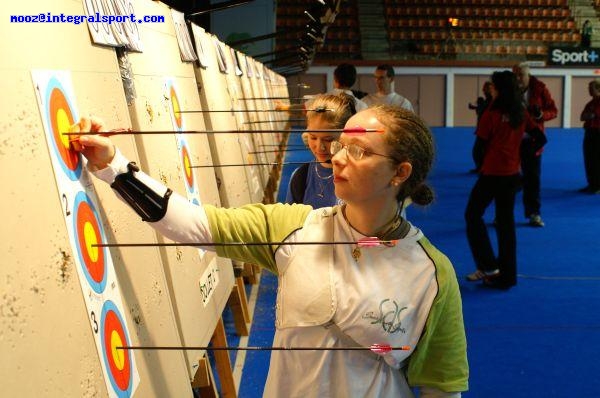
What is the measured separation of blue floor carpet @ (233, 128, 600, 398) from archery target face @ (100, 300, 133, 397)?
0.76 m

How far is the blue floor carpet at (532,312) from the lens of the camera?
2908mm

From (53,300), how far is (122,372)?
0.28 m

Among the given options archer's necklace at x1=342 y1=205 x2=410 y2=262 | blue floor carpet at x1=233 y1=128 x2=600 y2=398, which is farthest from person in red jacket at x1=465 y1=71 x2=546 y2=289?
archer's necklace at x1=342 y1=205 x2=410 y2=262

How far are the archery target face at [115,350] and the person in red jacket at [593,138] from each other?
7167 mm

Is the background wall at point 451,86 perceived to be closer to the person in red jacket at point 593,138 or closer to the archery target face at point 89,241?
the person in red jacket at point 593,138

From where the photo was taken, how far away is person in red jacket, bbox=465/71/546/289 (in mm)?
4035

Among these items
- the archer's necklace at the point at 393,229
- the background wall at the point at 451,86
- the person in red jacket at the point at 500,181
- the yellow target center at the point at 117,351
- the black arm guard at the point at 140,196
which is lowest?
the background wall at the point at 451,86

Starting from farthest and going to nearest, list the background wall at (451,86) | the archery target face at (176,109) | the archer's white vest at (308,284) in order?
the background wall at (451,86), the archery target face at (176,109), the archer's white vest at (308,284)

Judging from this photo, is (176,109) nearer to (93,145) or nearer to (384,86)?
(93,145)

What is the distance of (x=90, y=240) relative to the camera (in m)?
1.16

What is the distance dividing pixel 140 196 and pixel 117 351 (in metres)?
0.27

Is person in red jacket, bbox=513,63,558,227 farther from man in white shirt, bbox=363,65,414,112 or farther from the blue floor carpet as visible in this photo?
man in white shirt, bbox=363,65,414,112

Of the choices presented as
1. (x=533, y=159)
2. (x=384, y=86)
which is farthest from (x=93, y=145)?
(x=533, y=159)

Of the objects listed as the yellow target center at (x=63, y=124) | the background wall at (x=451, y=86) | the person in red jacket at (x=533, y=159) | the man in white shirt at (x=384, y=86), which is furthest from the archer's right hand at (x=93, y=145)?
the background wall at (x=451, y=86)
